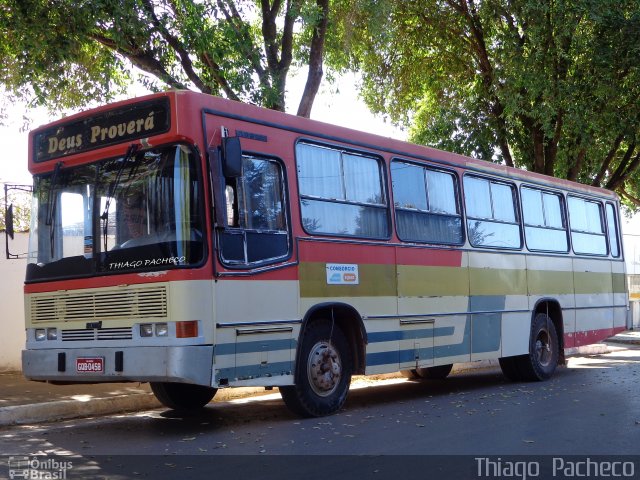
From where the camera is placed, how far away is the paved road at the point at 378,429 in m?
7.62

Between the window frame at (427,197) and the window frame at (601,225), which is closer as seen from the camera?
the window frame at (427,197)

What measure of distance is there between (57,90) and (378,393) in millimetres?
7833

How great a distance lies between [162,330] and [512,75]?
45.9 feet

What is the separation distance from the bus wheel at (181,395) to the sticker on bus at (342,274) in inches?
79.3

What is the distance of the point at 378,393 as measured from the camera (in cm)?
1285

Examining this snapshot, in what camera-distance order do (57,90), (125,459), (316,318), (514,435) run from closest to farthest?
(125,459) < (514,435) < (316,318) < (57,90)

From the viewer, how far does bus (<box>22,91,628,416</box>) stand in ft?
27.6

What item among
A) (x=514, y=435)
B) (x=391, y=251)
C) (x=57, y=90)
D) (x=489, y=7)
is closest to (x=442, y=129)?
(x=489, y=7)

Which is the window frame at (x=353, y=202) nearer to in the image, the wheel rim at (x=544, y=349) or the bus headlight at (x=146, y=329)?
the bus headlight at (x=146, y=329)

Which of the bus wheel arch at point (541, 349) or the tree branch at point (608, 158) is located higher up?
the tree branch at point (608, 158)

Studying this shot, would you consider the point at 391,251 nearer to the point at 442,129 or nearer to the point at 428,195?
the point at 428,195

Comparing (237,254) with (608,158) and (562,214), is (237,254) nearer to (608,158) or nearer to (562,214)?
(562,214)

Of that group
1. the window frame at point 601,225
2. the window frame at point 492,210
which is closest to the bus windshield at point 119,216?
the window frame at point 492,210

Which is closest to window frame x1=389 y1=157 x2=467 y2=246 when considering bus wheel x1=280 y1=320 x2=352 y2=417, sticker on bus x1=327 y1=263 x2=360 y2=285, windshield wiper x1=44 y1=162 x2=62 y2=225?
sticker on bus x1=327 y1=263 x2=360 y2=285
